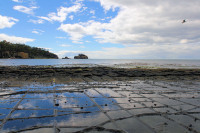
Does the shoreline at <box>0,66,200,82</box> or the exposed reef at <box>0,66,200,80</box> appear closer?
the shoreline at <box>0,66,200,82</box>

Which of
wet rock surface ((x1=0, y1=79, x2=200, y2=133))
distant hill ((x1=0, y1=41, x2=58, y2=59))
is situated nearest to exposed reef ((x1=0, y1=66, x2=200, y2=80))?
wet rock surface ((x1=0, y1=79, x2=200, y2=133))

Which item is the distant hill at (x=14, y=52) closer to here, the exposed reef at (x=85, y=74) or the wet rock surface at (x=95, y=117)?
the exposed reef at (x=85, y=74)

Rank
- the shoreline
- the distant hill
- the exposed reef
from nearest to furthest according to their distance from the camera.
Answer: the shoreline → the exposed reef → the distant hill

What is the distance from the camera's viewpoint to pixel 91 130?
4.97m

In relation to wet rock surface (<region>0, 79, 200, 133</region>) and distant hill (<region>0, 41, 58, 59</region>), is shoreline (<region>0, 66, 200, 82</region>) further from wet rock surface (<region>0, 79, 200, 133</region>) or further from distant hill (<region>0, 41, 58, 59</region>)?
distant hill (<region>0, 41, 58, 59</region>)

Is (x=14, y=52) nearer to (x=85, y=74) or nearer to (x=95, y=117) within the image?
(x=85, y=74)

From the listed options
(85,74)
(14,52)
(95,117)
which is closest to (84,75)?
(85,74)

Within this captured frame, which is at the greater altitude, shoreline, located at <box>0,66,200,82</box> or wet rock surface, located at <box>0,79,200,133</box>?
shoreline, located at <box>0,66,200,82</box>

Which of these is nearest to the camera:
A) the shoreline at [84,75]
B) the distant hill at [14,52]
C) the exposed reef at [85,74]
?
the shoreline at [84,75]

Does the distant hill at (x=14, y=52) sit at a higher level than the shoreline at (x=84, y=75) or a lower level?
higher

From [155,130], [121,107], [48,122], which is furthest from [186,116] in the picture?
[48,122]

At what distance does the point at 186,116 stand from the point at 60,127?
540cm

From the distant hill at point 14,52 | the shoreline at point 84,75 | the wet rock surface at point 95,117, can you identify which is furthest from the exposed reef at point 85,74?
the distant hill at point 14,52

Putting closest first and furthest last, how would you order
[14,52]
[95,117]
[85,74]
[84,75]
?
[95,117] < [84,75] < [85,74] < [14,52]
